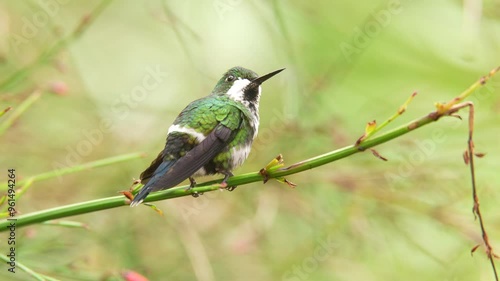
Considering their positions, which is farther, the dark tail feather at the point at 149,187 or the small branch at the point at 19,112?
the small branch at the point at 19,112

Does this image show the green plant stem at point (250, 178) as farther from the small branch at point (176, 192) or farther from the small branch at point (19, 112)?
the small branch at point (19, 112)

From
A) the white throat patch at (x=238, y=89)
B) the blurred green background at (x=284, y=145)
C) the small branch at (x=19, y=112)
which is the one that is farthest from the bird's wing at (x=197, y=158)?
the blurred green background at (x=284, y=145)

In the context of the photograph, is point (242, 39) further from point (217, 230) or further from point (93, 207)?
point (93, 207)
